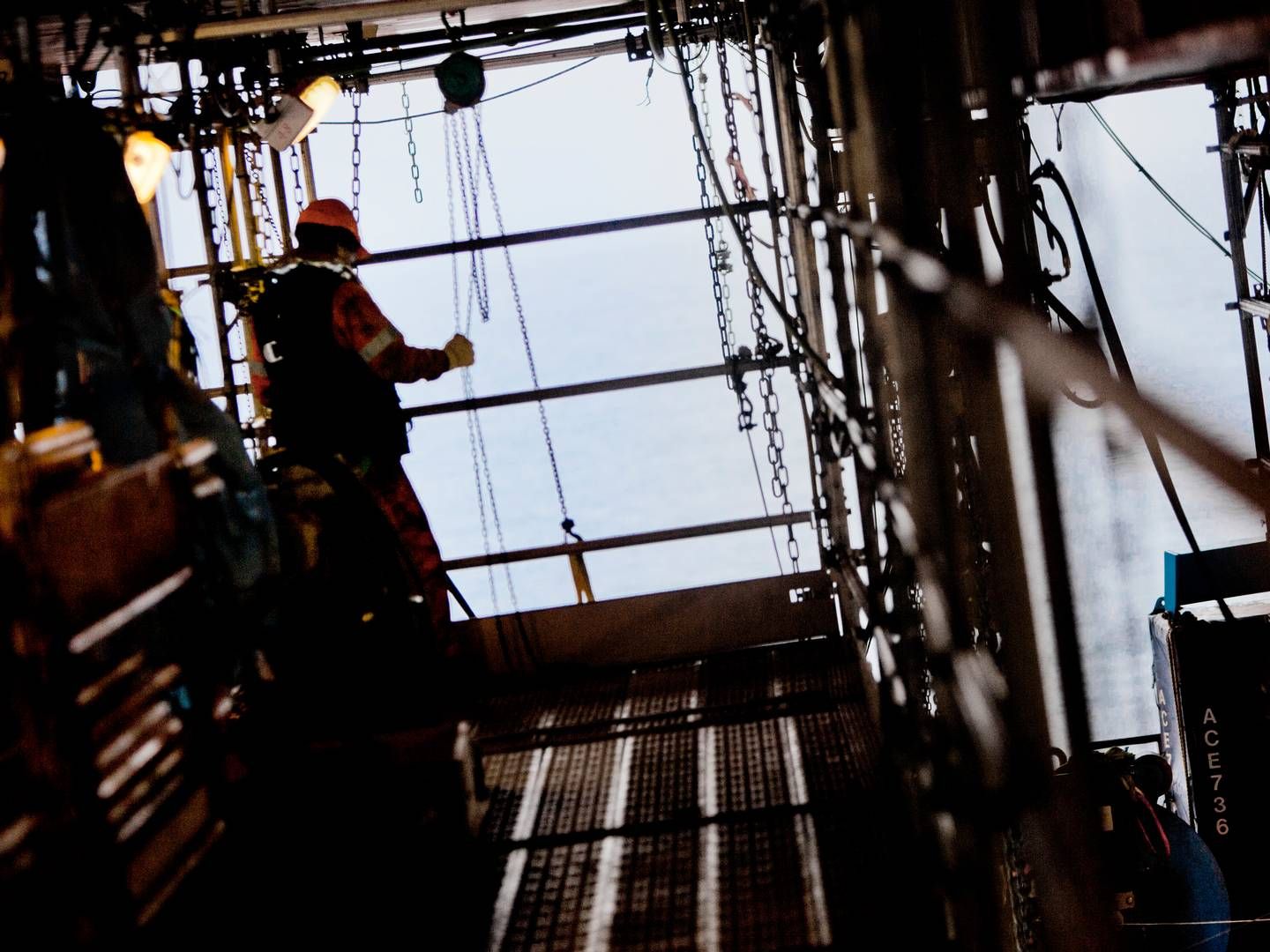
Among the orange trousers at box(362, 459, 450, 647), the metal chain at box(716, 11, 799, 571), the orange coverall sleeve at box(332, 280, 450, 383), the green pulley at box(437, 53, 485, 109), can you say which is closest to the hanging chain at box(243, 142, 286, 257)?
A: the green pulley at box(437, 53, 485, 109)

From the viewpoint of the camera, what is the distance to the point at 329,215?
191 inches

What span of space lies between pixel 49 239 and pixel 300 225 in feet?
6.23

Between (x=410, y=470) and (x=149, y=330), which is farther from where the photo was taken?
(x=410, y=470)

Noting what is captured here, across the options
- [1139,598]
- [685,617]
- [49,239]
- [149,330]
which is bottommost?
[1139,598]

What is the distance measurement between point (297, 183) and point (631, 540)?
113 inches

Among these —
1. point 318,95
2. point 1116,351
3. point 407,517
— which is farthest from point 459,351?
point 1116,351

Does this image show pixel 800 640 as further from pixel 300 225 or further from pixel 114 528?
pixel 114 528

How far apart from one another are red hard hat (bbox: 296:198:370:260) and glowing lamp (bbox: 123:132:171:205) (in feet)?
1.80

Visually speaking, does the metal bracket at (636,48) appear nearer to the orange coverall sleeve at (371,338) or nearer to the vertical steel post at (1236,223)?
the orange coverall sleeve at (371,338)

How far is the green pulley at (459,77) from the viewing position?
5781 mm

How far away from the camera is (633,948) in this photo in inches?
127

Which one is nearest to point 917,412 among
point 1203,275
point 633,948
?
point 633,948

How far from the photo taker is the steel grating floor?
3.31 m

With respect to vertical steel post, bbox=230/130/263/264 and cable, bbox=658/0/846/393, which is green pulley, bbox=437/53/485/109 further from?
cable, bbox=658/0/846/393
